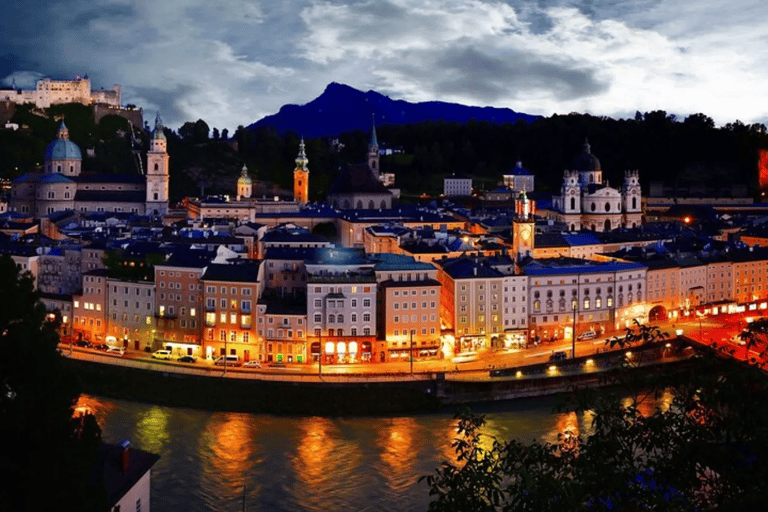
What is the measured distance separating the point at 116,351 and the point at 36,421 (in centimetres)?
1270

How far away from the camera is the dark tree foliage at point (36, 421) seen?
17.6 feet

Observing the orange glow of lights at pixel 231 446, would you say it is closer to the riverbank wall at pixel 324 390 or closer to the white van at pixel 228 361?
the riverbank wall at pixel 324 390

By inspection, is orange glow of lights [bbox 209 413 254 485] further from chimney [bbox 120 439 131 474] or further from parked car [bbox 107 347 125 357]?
parked car [bbox 107 347 125 357]

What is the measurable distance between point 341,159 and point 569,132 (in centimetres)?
1154

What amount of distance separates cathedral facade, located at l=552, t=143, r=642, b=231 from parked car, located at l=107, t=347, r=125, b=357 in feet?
57.8

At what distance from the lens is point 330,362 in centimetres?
1698

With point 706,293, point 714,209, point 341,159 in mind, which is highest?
point 341,159

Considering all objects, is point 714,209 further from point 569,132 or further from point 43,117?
point 43,117

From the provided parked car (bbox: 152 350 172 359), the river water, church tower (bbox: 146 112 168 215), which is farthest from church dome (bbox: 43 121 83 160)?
the river water

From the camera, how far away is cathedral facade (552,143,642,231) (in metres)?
32.7

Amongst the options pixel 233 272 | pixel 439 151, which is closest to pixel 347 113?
pixel 439 151

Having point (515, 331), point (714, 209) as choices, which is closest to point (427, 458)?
point (515, 331)

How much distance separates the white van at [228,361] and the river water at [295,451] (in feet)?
6.79

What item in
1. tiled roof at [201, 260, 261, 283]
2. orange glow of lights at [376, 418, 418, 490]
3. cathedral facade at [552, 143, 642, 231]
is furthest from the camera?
cathedral facade at [552, 143, 642, 231]
